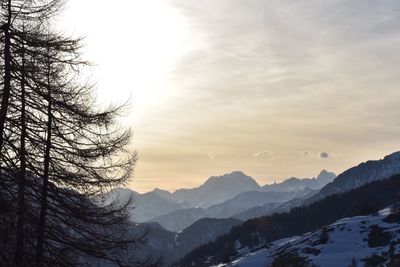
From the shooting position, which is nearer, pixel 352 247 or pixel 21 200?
pixel 21 200

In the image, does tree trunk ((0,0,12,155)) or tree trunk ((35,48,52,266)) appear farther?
tree trunk ((35,48,52,266))

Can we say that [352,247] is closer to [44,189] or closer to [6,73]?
[44,189]

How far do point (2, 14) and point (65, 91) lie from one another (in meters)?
2.67

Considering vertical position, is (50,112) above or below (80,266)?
above

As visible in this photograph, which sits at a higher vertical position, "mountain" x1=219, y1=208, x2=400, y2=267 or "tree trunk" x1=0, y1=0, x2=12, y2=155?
"tree trunk" x1=0, y1=0, x2=12, y2=155

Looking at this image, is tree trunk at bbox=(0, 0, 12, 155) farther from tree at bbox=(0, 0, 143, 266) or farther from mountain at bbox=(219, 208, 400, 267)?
mountain at bbox=(219, 208, 400, 267)

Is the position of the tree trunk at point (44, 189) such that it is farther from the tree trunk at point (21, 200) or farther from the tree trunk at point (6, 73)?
the tree trunk at point (6, 73)

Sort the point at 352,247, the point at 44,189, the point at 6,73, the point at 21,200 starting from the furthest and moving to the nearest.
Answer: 1. the point at 352,247
2. the point at 44,189
3. the point at 6,73
4. the point at 21,200

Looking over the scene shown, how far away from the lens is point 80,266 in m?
15.5

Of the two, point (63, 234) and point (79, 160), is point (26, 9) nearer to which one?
point (79, 160)

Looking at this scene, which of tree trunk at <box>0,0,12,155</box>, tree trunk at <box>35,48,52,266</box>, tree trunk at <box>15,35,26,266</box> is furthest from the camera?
tree trunk at <box>35,48,52,266</box>

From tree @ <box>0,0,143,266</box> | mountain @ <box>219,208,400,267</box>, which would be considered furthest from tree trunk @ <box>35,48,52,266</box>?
mountain @ <box>219,208,400,267</box>

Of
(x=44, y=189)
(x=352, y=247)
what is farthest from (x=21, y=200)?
(x=352, y=247)

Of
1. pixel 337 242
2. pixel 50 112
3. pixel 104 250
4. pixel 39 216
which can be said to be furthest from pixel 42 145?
pixel 337 242
